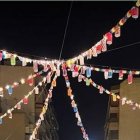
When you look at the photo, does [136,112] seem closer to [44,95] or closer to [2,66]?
[2,66]

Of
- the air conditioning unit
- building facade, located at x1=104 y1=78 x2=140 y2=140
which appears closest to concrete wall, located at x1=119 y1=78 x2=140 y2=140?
building facade, located at x1=104 y1=78 x2=140 y2=140

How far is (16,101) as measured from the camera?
31281 millimetres

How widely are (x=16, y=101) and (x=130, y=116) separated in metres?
7.54

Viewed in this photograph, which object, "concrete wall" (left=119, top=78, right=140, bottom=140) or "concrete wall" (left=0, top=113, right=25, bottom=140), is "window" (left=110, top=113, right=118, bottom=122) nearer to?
"concrete wall" (left=119, top=78, right=140, bottom=140)

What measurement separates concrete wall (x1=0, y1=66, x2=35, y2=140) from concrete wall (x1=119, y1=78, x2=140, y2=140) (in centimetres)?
614

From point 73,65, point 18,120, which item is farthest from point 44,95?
point 73,65

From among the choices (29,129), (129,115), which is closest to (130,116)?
(129,115)

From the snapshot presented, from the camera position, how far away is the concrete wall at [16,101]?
2928 centimetres

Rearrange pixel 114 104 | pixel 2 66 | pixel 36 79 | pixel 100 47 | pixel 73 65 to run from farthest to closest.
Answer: pixel 114 104, pixel 36 79, pixel 2 66, pixel 73 65, pixel 100 47

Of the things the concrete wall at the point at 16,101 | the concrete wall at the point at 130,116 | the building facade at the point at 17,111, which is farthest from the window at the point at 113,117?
the concrete wall at the point at 16,101

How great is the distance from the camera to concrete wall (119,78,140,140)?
28953 millimetres

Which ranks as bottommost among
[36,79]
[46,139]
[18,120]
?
[46,139]

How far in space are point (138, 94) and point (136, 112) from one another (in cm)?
117

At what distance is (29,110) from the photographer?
32125mm
